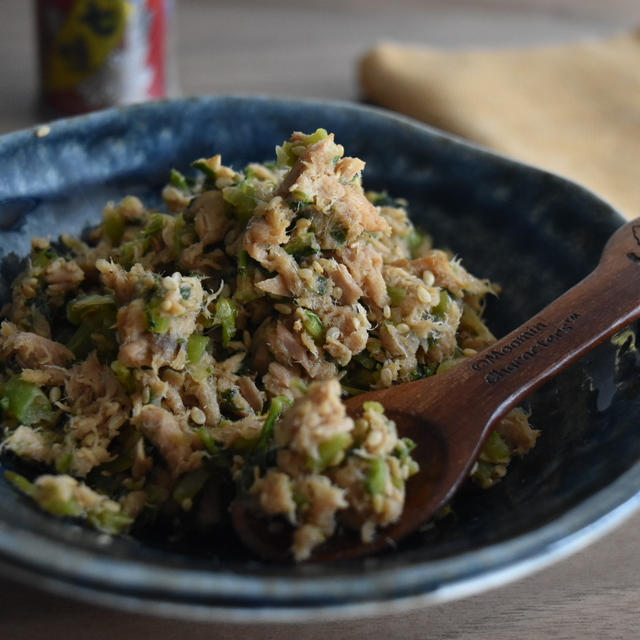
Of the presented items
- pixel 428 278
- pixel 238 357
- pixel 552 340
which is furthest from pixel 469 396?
pixel 238 357

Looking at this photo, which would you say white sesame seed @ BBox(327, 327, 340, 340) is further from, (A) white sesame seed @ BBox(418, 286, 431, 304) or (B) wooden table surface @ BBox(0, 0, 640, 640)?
(B) wooden table surface @ BBox(0, 0, 640, 640)

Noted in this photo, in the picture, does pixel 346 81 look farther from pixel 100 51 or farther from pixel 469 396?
pixel 469 396

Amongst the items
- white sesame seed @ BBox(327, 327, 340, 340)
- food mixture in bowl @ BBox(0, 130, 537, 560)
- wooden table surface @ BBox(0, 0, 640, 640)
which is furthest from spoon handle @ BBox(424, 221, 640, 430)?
wooden table surface @ BBox(0, 0, 640, 640)

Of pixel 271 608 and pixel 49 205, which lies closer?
pixel 271 608

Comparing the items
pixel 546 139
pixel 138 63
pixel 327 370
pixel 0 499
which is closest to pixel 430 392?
pixel 327 370

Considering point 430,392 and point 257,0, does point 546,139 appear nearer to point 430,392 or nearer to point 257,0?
point 430,392

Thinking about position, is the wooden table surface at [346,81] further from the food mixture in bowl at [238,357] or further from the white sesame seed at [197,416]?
the white sesame seed at [197,416]
